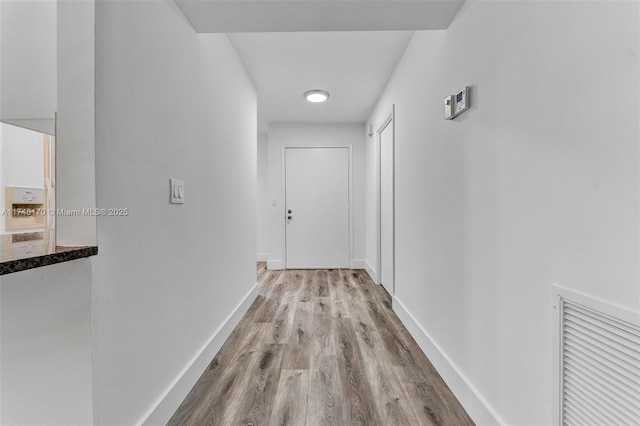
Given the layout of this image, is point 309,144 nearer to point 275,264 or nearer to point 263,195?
point 263,195

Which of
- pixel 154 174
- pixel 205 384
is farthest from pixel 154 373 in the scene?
pixel 154 174

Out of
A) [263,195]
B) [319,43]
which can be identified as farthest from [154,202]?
[263,195]

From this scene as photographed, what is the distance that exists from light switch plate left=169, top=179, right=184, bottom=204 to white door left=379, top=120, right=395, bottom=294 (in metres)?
2.07

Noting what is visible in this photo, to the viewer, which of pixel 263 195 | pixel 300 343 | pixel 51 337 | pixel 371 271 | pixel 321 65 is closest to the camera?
pixel 51 337

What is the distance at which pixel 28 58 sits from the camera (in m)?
1.12

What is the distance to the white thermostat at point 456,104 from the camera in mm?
1450

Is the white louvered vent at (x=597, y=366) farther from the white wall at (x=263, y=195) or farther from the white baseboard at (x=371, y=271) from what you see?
the white wall at (x=263, y=195)

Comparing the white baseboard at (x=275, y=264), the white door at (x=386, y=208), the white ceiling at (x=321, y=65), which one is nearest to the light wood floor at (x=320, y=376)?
the white door at (x=386, y=208)

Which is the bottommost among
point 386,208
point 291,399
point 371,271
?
point 291,399

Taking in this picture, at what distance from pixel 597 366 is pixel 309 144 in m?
4.18

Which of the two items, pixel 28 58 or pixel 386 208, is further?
pixel 386 208

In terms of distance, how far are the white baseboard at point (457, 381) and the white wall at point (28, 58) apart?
2048mm

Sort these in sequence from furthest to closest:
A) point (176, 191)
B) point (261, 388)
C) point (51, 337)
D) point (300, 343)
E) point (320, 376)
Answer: point (300, 343) → point (320, 376) → point (261, 388) → point (176, 191) → point (51, 337)

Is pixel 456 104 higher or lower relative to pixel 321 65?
lower
